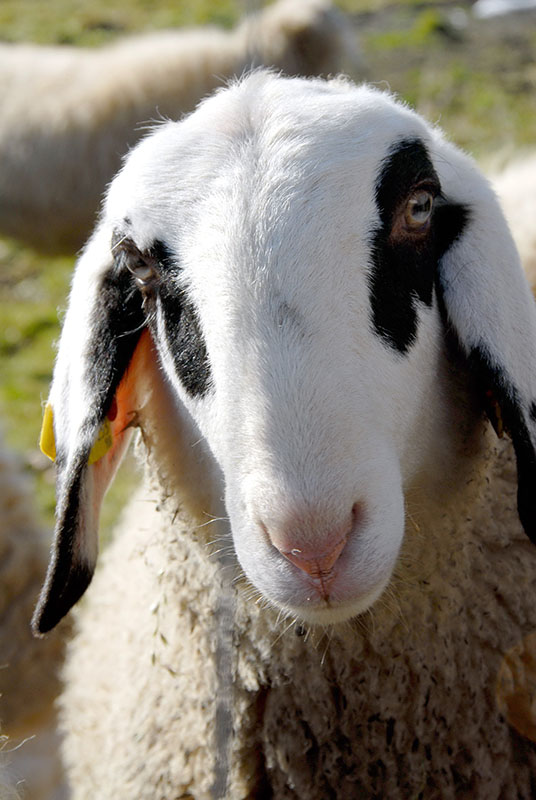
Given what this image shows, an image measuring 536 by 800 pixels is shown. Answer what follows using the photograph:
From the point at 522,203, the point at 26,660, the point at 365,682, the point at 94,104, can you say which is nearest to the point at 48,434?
the point at 365,682

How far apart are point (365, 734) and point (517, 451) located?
71cm

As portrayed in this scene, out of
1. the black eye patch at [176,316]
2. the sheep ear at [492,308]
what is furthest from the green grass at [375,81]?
the sheep ear at [492,308]

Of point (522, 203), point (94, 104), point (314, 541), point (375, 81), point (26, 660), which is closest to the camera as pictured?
point (314, 541)

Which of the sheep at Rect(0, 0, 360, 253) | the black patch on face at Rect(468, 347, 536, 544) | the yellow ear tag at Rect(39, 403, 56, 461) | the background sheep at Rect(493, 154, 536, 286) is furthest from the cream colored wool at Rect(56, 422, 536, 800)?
the sheep at Rect(0, 0, 360, 253)

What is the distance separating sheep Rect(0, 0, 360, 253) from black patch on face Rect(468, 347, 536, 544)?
409cm

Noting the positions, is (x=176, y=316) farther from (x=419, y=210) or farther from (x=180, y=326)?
(x=419, y=210)

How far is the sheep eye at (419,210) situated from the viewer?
161 cm

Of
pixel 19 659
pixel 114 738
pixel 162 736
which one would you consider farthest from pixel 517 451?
pixel 19 659

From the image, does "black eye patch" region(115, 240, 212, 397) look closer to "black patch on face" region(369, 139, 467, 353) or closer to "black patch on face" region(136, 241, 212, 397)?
"black patch on face" region(136, 241, 212, 397)

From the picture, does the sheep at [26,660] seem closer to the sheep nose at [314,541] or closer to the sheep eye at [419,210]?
the sheep nose at [314,541]

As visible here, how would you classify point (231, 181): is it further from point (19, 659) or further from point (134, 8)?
point (134, 8)

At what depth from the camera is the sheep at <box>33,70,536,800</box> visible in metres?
1.44

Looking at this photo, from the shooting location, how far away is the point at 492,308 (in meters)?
1.68

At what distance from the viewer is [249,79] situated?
1.77 meters
